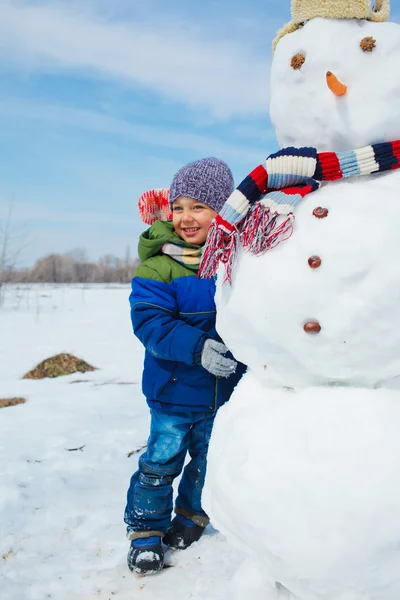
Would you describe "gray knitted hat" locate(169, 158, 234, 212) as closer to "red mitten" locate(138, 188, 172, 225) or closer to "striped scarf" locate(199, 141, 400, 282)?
"red mitten" locate(138, 188, 172, 225)

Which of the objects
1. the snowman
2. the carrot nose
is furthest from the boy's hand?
the carrot nose

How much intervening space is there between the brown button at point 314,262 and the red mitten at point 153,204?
1.20m

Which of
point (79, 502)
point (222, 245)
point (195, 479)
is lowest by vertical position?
point (79, 502)

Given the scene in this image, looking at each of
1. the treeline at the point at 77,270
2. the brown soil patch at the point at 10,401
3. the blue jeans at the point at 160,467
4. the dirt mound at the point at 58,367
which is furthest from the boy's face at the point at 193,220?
the treeline at the point at 77,270

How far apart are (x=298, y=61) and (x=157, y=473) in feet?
5.10

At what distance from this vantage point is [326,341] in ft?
4.31

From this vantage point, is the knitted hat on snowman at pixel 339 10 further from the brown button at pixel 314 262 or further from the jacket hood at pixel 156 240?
the jacket hood at pixel 156 240

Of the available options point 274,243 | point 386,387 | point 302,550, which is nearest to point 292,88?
point 274,243

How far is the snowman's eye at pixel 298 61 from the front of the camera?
1.44m

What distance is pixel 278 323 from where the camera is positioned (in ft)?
4.49

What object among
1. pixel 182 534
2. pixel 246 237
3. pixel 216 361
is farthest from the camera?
pixel 182 534

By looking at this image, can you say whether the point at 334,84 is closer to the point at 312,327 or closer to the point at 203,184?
the point at 312,327

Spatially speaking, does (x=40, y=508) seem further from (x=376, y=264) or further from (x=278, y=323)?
(x=376, y=264)

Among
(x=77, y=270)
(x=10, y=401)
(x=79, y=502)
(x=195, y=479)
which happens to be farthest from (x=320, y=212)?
(x=77, y=270)
